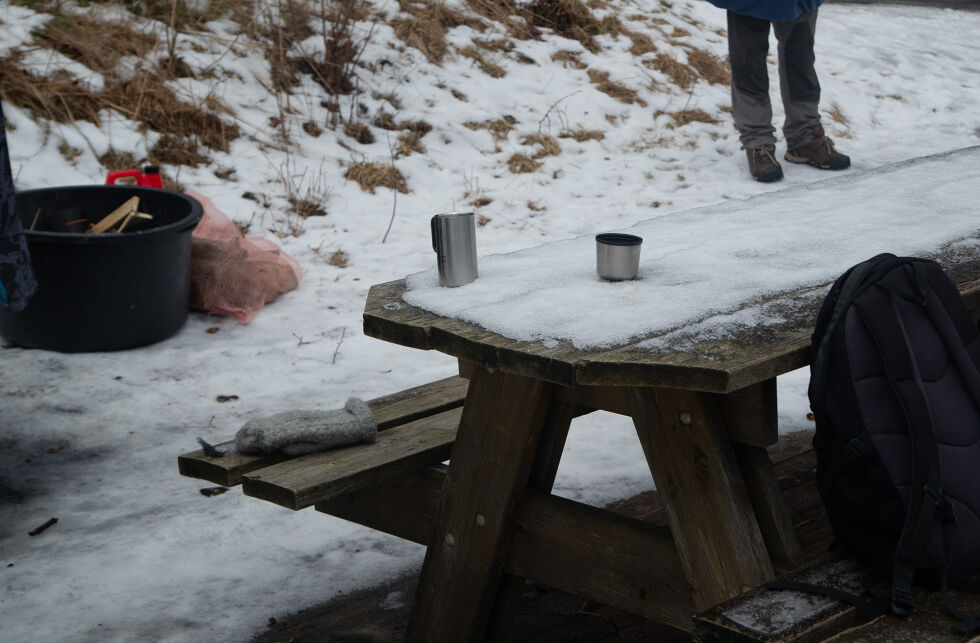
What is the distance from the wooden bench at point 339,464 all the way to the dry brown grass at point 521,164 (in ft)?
14.6

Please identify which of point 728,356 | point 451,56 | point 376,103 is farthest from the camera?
point 451,56

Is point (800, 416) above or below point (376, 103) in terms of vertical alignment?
below

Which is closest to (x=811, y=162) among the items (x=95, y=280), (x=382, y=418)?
(x=95, y=280)

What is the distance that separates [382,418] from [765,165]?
4.94m

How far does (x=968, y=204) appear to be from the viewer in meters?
2.80

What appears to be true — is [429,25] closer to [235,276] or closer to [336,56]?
[336,56]

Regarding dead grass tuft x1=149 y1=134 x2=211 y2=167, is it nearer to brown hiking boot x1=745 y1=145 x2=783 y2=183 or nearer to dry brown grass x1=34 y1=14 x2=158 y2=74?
dry brown grass x1=34 y1=14 x2=158 y2=74

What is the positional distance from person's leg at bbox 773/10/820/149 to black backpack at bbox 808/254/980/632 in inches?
208

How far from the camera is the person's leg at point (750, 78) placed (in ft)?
21.9

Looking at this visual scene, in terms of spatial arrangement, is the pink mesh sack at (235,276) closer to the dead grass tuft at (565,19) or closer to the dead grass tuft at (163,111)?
the dead grass tuft at (163,111)

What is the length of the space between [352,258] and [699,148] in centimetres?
317

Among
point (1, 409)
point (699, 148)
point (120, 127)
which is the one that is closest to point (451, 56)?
point (699, 148)

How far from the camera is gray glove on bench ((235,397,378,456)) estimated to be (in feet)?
7.57

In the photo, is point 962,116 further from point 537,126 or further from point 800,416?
point 800,416
